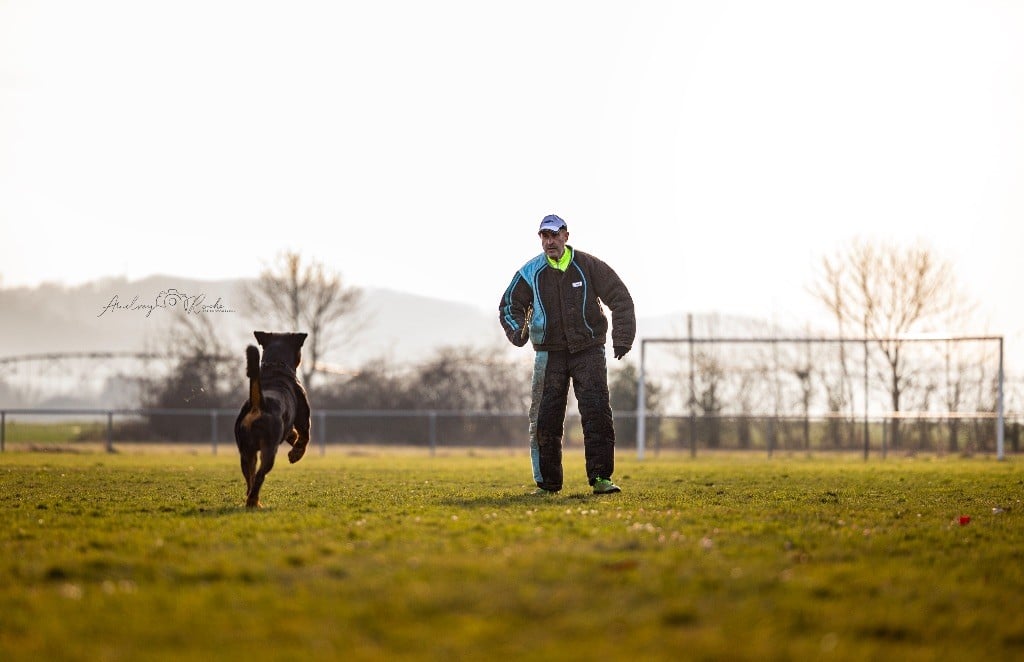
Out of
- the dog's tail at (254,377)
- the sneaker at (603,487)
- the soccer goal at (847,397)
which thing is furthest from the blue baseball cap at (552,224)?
the soccer goal at (847,397)

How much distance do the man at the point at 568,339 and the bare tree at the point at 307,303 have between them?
3165 centimetres

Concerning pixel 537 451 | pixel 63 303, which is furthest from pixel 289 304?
pixel 63 303

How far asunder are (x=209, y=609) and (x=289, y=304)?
38.8 meters

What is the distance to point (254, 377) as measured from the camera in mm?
8523

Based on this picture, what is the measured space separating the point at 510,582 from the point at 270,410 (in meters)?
4.26

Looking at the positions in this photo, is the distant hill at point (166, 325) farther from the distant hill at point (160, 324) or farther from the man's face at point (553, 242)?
the man's face at point (553, 242)

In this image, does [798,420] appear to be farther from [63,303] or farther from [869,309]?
[63,303]

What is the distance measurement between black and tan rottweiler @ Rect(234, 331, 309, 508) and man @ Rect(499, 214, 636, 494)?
6.67 ft

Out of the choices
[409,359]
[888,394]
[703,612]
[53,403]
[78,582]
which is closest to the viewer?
[703,612]

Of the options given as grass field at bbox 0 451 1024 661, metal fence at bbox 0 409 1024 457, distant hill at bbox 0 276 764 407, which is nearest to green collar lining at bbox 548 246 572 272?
grass field at bbox 0 451 1024 661

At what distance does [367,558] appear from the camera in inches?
221

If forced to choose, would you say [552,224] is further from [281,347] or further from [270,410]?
[270,410]

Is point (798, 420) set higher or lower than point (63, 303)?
lower

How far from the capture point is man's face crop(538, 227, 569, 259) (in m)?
10.7
